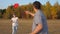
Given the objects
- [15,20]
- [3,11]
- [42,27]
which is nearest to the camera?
[42,27]

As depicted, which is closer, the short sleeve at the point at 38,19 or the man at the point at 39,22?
the man at the point at 39,22

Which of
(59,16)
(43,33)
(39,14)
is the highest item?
(39,14)

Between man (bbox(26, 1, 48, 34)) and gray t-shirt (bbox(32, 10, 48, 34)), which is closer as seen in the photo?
man (bbox(26, 1, 48, 34))

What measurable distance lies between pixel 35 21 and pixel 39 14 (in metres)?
0.24

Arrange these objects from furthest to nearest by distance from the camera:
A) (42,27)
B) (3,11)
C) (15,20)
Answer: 1. (3,11)
2. (15,20)
3. (42,27)

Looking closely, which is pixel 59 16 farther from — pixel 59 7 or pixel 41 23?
pixel 41 23

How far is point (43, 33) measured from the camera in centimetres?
688

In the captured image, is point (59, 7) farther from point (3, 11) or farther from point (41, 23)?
point (41, 23)

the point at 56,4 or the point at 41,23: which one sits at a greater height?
the point at 41,23

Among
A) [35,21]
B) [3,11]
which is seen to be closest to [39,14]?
[35,21]

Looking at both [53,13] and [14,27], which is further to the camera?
[53,13]

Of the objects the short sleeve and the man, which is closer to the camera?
the man

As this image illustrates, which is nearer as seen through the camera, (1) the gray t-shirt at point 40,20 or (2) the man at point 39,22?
(2) the man at point 39,22

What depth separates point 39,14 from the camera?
682 centimetres
